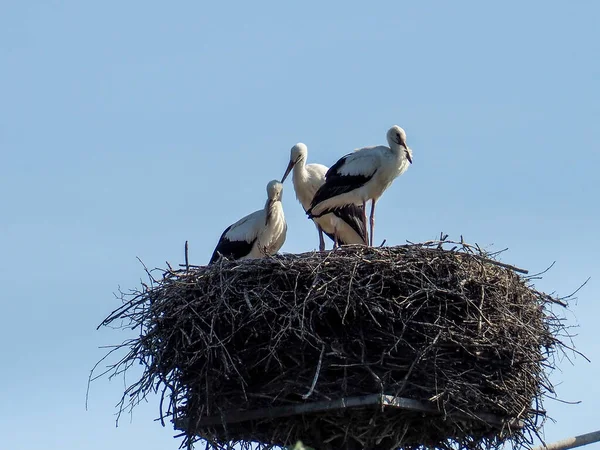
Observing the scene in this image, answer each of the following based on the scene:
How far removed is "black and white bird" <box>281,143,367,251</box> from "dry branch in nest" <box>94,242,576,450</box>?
12.9ft

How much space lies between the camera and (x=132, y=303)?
30.1ft

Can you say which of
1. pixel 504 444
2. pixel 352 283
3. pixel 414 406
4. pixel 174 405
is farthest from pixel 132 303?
pixel 504 444

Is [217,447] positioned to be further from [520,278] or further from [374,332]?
[520,278]

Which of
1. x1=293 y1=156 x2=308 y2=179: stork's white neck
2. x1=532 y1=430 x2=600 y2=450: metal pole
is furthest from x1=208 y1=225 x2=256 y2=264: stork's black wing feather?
x1=532 y1=430 x2=600 y2=450: metal pole

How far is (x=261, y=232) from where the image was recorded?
40.3ft

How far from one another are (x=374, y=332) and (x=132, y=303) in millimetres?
1802

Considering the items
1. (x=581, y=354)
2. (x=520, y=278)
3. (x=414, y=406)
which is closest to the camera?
(x=414, y=406)

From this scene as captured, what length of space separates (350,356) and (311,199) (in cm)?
455

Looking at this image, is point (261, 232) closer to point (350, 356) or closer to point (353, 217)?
point (353, 217)

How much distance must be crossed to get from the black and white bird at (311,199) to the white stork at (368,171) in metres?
0.78

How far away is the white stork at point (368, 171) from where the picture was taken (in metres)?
11.9

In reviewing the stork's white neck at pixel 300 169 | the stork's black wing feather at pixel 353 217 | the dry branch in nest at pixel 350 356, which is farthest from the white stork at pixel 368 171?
the dry branch in nest at pixel 350 356

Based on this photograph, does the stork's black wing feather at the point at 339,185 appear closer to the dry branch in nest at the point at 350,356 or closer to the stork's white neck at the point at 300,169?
the stork's white neck at the point at 300,169

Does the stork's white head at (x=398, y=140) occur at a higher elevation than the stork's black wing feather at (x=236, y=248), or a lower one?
higher
